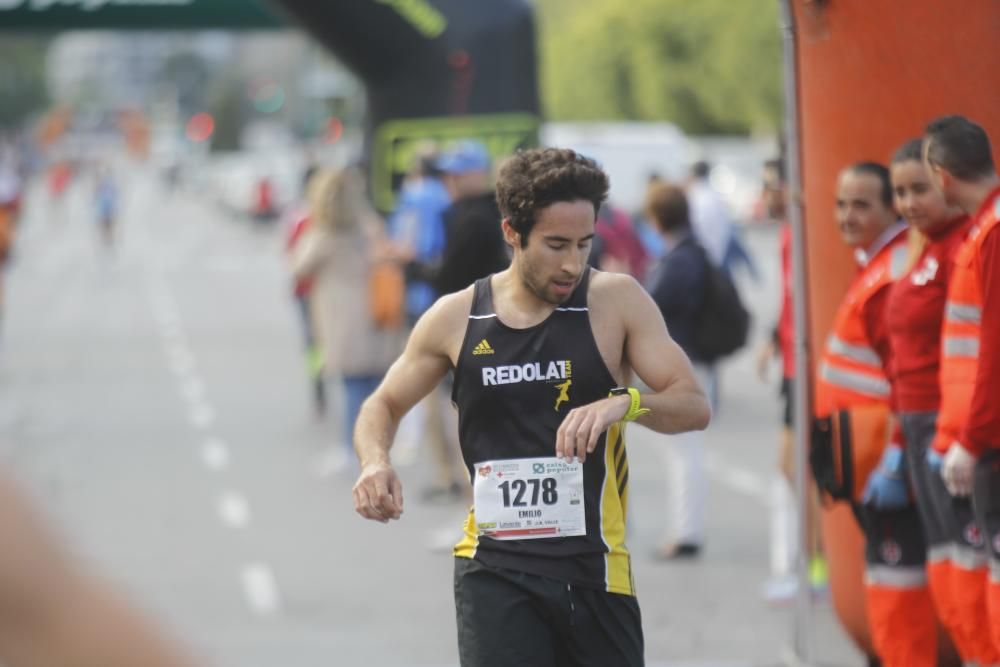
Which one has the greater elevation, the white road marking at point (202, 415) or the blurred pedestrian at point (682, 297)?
the blurred pedestrian at point (682, 297)

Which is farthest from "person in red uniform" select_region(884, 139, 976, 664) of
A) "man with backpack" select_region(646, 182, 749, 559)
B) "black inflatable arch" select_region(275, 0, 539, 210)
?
"black inflatable arch" select_region(275, 0, 539, 210)

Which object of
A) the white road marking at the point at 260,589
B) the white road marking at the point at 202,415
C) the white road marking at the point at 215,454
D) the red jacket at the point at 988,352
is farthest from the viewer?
the white road marking at the point at 202,415

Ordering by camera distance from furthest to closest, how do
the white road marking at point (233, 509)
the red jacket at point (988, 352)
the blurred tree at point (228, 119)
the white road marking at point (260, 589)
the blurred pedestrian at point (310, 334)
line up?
the blurred tree at point (228, 119) < the blurred pedestrian at point (310, 334) < the white road marking at point (233, 509) < the white road marking at point (260, 589) < the red jacket at point (988, 352)

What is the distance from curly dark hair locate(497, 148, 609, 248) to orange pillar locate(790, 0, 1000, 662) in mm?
2033

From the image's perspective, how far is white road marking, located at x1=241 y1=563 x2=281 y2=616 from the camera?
27.4ft

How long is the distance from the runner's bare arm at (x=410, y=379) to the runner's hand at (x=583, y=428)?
18.2 inches

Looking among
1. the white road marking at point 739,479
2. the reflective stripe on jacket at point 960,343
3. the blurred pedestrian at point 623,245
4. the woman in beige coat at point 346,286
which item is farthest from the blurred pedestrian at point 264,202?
the reflective stripe on jacket at point 960,343

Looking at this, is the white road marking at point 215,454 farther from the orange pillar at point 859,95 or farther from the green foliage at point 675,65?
the green foliage at point 675,65

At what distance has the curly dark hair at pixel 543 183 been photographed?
165 inches

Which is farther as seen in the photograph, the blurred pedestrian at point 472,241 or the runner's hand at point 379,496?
the blurred pedestrian at point 472,241

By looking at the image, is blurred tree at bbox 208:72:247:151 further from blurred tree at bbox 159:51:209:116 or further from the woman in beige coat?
the woman in beige coat

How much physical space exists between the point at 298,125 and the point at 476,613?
124 metres

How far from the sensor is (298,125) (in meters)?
127

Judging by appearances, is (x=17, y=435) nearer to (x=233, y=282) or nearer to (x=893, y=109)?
(x=893, y=109)
